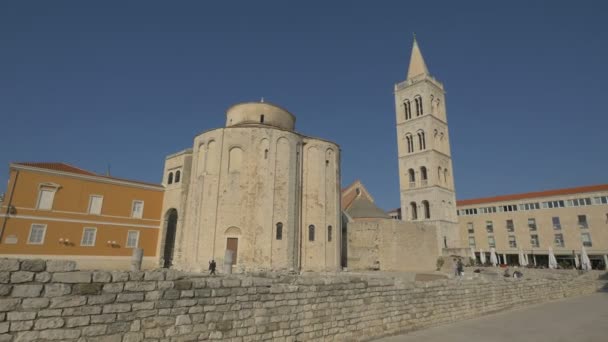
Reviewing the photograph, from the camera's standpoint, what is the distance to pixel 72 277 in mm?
5000

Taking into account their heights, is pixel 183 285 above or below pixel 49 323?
above

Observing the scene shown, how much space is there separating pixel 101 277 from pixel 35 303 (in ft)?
2.79

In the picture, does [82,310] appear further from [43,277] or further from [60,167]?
[60,167]

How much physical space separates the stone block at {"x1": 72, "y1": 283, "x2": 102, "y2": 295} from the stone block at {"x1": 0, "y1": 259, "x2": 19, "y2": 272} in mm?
812

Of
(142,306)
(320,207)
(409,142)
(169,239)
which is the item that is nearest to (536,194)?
(409,142)

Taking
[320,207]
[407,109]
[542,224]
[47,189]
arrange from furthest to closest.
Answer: [407,109], [542,224], [320,207], [47,189]

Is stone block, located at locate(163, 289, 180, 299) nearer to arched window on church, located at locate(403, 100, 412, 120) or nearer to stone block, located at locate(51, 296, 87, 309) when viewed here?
stone block, located at locate(51, 296, 87, 309)

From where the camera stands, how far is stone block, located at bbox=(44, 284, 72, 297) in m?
4.77

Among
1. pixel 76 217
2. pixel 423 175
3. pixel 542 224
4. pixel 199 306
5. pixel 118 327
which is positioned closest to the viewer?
pixel 118 327

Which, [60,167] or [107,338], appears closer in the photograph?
[107,338]

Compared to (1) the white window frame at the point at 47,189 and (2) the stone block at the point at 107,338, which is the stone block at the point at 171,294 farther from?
(1) the white window frame at the point at 47,189

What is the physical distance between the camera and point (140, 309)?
5.48m

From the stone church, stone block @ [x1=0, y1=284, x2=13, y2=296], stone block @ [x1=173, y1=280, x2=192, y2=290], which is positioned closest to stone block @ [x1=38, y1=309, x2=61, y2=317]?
stone block @ [x1=0, y1=284, x2=13, y2=296]

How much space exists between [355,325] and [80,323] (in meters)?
6.25
